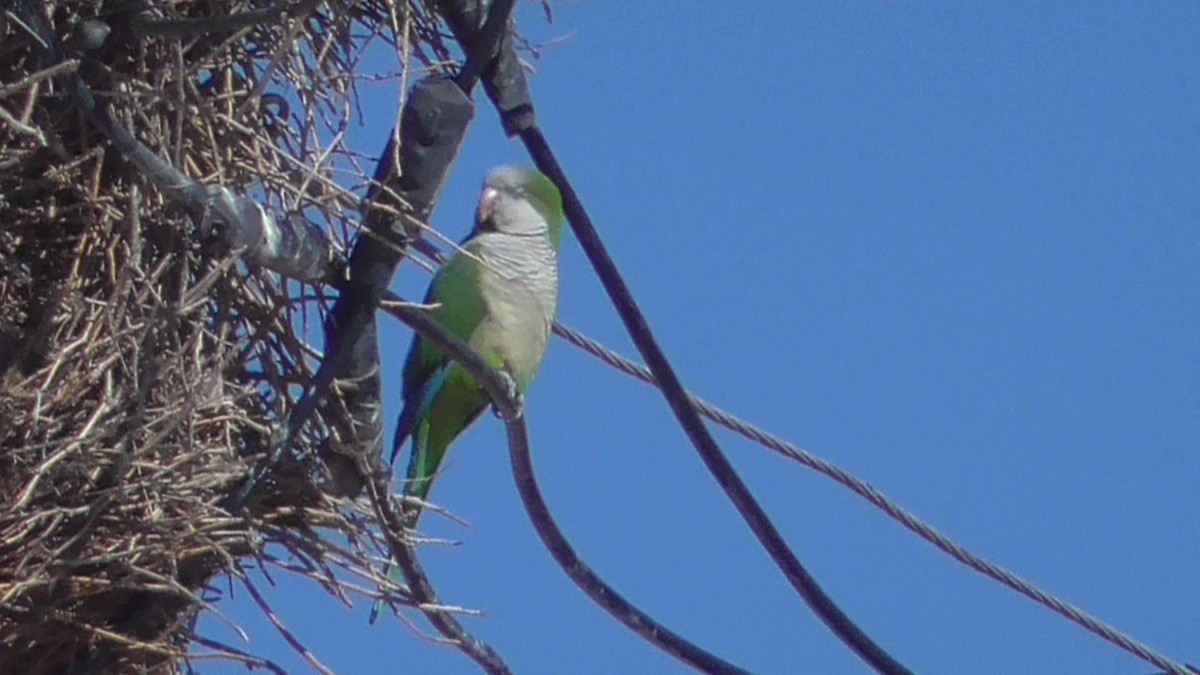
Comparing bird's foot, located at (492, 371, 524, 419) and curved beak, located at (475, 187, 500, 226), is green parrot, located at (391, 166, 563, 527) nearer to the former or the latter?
curved beak, located at (475, 187, 500, 226)

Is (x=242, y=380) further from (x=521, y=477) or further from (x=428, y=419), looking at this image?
(x=428, y=419)

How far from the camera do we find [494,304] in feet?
8.06

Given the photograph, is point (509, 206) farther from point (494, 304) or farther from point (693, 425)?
point (693, 425)

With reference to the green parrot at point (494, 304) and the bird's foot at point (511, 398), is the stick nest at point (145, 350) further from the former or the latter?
the green parrot at point (494, 304)

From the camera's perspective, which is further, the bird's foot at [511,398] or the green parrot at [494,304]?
the green parrot at [494,304]

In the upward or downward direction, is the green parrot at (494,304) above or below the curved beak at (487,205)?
below

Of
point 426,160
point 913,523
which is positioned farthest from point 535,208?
point 426,160

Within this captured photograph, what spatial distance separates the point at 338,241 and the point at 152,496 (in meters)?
0.31

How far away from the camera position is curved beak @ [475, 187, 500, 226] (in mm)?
2539

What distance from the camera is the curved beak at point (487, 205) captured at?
8.33ft

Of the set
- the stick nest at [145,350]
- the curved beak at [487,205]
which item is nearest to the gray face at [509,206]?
the curved beak at [487,205]

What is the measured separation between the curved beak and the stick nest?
0.67 meters

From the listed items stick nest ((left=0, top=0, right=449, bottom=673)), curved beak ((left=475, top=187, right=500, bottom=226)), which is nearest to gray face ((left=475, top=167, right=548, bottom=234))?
curved beak ((left=475, top=187, right=500, bottom=226))

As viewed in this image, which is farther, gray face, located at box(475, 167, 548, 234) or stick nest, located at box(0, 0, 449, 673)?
gray face, located at box(475, 167, 548, 234)
